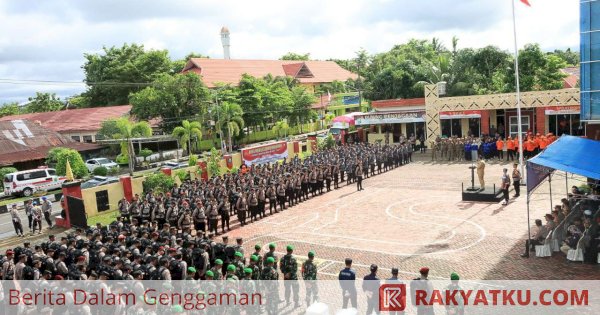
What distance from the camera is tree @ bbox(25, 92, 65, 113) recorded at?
70375mm

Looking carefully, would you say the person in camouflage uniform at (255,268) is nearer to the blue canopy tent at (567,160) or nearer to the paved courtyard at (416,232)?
the paved courtyard at (416,232)

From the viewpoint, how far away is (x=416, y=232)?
1689 cm

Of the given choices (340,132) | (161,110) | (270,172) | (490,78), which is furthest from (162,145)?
(490,78)

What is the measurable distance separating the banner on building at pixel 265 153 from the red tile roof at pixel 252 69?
24.4 metres

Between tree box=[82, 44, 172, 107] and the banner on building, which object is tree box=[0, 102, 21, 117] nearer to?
tree box=[82, 44, 172, 107]

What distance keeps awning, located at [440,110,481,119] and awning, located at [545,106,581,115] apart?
4.50 meters

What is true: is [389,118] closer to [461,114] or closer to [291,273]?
[461,114]

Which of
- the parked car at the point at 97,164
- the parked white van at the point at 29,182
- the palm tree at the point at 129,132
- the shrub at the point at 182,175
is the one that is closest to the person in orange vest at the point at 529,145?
the shrub at the point at 182,175

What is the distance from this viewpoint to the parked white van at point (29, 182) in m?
30.2

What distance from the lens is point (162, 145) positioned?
46.9 m

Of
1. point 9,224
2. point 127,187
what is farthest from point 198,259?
point 9,224

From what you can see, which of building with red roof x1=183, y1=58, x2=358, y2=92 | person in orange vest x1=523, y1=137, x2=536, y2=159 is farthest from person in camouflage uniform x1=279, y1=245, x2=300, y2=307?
building with red roof x1=183, y1=58, x2=358, y2=92

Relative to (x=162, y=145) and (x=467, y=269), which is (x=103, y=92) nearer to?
(x=162, y=145)

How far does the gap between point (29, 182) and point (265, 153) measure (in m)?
14.5
